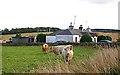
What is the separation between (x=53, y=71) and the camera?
7160 mm

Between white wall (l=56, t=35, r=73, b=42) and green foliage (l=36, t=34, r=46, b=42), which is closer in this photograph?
white wall (l=56, t=35, r=73, b=42)

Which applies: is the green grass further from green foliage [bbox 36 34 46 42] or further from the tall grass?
green foliage [bbox 36 34 46 42]

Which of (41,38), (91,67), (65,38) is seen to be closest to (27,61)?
(91,67)

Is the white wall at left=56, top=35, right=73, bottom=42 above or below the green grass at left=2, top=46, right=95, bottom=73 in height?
above

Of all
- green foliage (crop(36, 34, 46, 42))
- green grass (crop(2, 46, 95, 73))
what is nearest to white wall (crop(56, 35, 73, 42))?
green foliage (crop(36, 34, 46, 42))

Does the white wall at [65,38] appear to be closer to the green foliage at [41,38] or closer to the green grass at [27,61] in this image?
the green foliage at [41,38]

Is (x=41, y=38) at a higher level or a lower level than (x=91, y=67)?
higher

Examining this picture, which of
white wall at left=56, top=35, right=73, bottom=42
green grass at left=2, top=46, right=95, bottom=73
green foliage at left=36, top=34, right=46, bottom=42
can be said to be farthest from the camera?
green foliage at left=36, top=34, right=46, bottom=42

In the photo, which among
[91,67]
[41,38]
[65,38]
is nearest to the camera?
[91,67]

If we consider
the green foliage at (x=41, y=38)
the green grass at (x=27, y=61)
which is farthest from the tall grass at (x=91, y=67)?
the green foliage at (x=41, y=38)

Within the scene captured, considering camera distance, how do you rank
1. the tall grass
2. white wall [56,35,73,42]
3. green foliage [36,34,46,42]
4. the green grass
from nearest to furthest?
the tall grass
the green grass
white wall [56,35,73,42]
green foliage [36,34,46,42]

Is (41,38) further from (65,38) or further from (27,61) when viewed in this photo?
(27,61)

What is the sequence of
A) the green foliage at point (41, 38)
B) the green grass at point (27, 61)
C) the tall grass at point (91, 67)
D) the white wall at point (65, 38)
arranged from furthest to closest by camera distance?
the green foliage at point (41, 38) < the white wall at point (65, 38) < the green grass at point (27, 61) < the tall grass at point (91, 67)

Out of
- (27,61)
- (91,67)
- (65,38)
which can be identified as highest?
(65,38)
